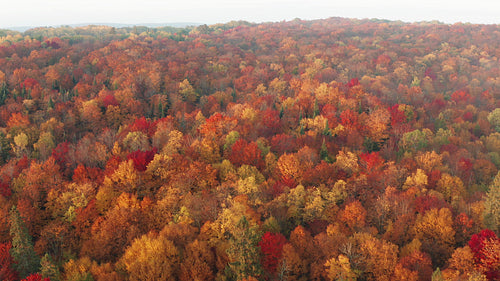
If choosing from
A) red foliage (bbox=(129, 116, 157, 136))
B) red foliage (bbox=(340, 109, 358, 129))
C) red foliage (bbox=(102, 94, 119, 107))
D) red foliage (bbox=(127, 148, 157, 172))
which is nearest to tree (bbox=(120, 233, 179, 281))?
red foliage (bbox=(127, 148, 157, 172))

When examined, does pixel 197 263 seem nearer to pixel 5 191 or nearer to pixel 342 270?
pixel 342 270

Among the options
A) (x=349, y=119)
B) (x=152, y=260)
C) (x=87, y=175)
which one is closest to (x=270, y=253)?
(x=152, y=260)

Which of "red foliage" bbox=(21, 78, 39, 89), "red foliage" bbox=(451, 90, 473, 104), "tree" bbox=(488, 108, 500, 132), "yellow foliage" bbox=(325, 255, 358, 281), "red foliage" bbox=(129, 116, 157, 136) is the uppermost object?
"red foliage" bbox=(21, 78, 39, 89)

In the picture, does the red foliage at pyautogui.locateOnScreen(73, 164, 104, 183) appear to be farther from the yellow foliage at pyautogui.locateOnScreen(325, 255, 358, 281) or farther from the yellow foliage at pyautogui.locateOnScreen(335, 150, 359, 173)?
the yellow foliage at pyautogui.locateOnScreen(335, 150, 359, 173)

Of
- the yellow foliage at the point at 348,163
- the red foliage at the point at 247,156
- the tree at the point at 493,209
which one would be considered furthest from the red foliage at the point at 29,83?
the tree at the point at 493,209

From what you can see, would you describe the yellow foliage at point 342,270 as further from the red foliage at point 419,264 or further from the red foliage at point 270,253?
the red foliage at point 419,264

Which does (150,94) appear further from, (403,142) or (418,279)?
(418,279)

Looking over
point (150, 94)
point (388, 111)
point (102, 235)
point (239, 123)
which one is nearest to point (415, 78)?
point (388, 111)
